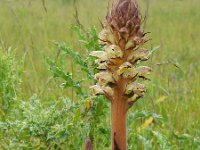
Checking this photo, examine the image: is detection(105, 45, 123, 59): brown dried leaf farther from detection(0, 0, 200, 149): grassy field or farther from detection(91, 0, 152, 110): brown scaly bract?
detection(0, 0, 200, 149): grassy field

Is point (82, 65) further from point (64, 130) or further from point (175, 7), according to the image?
point (175, 7)

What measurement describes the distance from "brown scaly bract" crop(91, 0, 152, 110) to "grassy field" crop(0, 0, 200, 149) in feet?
0.84

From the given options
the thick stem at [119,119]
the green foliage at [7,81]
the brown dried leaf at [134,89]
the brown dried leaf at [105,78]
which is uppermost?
the green foliage at [7,81]

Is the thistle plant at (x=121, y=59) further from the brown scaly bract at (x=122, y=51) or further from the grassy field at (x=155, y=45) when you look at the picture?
the grassy field at (x=155, y=45)

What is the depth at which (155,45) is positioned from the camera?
24.6ft

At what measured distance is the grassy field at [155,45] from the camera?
3232 mm

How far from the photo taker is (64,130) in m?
1.96

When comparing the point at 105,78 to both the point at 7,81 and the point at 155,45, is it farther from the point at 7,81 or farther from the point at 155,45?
the point at 155,45

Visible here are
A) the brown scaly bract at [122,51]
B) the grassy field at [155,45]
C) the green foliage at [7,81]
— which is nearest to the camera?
the brown scaly bract at [122,51]

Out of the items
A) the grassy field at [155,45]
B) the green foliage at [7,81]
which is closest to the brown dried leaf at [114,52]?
the grassy field at [155,45]

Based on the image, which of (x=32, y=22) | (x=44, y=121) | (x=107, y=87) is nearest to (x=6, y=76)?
(x=44, y=121)

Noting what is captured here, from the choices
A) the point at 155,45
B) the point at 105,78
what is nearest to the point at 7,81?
the point at 105,78

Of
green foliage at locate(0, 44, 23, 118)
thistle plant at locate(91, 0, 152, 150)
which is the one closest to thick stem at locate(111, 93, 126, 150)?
thistle plant at locate(91, 0, 152, 150)

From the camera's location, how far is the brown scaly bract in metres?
1.03
